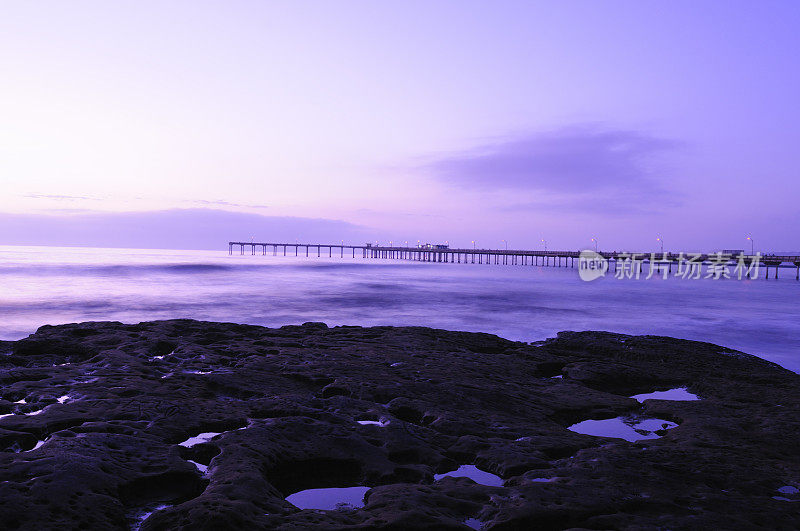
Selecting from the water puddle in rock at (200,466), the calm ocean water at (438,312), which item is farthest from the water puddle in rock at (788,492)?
the calm ocean water at (438,312)

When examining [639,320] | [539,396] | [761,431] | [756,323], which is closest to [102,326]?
[539,396]

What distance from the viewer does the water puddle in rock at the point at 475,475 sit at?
3.86 meters

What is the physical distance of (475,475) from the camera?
13.1 ft

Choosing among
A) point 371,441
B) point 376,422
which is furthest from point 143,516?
point 376,422

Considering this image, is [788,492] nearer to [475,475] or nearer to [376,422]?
[475,475]

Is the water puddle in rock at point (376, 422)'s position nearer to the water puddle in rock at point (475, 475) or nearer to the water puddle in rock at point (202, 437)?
the water puddle in rock at point (475, 475)

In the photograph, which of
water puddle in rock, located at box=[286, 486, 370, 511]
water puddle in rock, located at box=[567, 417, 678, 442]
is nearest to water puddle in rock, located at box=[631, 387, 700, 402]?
water puddle in rock, located at box=[567, 417, 678, 442]

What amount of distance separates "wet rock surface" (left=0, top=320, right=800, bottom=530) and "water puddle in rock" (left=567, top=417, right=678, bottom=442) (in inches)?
4.8

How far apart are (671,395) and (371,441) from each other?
4722 mm

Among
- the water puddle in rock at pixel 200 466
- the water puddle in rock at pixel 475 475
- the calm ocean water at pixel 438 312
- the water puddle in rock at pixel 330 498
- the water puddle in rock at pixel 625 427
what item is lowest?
the calm ocean water at pixel 438 312

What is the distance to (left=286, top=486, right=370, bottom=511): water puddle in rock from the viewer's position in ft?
11.7

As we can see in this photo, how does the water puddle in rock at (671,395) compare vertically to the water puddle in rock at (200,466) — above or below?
below

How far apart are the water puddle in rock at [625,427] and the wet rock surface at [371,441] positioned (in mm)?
122

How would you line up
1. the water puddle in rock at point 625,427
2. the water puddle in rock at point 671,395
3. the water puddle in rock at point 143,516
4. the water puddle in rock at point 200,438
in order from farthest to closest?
1. the water puddle in rock at point 671,395
2. the water puddle in rock at point 625,427
3. the water puddle in rock at point 200,438
4. the water puddle in rock at point 143,516
